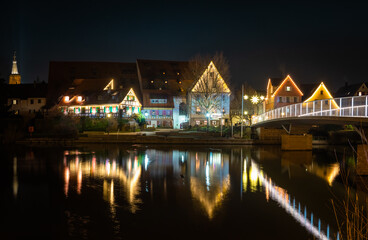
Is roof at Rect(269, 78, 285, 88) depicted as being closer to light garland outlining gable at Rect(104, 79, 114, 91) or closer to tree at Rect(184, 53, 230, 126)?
tree at Rect(184, 53, 230, 126)

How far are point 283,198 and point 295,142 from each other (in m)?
25.9

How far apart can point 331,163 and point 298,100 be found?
34.1 metres

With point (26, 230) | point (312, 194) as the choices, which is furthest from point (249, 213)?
point (26, 230)

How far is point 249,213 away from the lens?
16.1 meters

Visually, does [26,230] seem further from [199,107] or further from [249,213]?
[199,107]

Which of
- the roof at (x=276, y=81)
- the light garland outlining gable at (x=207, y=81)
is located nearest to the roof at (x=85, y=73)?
the light garland outlining gable at (x=207, y=81)

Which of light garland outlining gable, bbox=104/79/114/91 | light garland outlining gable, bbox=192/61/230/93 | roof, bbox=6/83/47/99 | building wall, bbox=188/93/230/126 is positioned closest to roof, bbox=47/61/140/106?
light garland outlining gable, bbox=104/79/114/91

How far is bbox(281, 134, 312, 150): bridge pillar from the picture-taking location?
1718 inches

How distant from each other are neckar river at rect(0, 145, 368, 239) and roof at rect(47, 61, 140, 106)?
45783mm

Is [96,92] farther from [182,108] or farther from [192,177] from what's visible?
[192,177]

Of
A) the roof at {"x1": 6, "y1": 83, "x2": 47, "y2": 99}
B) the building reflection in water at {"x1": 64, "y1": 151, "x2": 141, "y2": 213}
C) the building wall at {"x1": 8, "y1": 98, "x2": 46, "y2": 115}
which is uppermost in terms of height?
the roof at {"x1": 6, "y1": 83, "x2": 47, "y2": 99}

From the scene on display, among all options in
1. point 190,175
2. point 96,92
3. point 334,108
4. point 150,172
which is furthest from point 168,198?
point 96,92

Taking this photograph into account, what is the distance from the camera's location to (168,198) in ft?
61.1

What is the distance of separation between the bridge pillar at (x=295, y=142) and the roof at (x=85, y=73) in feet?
132
